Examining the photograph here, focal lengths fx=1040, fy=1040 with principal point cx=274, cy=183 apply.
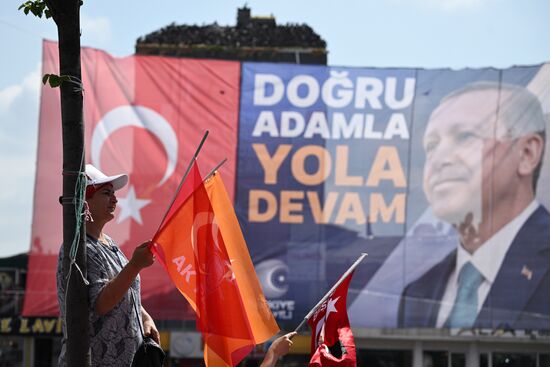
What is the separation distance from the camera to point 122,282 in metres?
3.45

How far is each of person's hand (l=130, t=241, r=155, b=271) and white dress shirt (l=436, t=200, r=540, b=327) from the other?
51.7ft

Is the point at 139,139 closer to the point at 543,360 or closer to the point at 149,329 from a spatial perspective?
the point at 543,360

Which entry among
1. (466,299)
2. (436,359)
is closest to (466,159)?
(466,299)

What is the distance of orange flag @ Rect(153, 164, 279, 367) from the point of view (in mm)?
4104

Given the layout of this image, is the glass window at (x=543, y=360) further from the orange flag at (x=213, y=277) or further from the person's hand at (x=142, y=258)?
the person's hand at (x=142, y=258)

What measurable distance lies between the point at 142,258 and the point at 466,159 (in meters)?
16.3

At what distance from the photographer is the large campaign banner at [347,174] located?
18.9 m

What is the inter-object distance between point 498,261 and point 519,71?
11.9 ft

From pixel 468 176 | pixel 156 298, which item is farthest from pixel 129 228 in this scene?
pixel 468 176

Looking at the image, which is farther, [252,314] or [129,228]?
[129,228]

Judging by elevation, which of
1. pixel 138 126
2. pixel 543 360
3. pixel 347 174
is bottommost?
pixel 543 360

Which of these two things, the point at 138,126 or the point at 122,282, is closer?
the point at 122,282

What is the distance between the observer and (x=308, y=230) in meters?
19.3

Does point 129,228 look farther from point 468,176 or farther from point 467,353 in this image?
point 467,353
